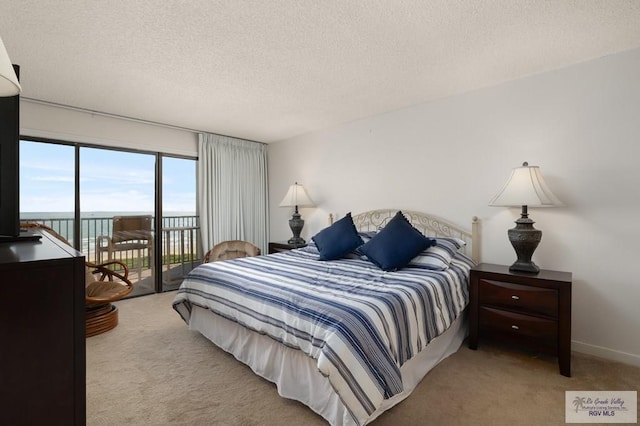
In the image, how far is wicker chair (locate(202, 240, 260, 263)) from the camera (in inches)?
176

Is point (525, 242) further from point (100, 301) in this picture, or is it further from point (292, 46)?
point (100, 301)

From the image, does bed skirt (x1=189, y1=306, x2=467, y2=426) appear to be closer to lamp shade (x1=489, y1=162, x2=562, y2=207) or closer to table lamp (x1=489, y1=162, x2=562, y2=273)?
table lamp (x1=489, y1=162, x2=562, y2=273)

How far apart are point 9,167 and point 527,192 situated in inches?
130

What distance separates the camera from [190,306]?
304cm

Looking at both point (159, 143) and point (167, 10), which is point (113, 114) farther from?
point (167, 10)

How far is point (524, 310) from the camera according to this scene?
8.00 ft

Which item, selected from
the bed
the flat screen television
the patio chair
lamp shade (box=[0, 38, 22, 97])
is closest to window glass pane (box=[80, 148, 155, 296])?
the patio chair

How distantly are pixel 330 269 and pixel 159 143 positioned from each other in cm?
324

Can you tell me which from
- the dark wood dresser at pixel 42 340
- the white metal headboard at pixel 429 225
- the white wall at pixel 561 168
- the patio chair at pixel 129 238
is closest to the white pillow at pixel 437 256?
the white metal headboard at pixel 429 225

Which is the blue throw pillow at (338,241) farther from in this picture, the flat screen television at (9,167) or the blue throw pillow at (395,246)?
the flat screen television at (9,167)

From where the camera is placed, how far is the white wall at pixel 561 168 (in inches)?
96.4

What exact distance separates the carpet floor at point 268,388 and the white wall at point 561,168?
1.86ft

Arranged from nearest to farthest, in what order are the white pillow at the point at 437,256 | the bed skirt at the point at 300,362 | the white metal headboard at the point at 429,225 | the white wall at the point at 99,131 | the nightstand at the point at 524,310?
the bed skirt at the point at 300,362 < the nightstand at the point at 524,310 < the white pillow at the point at 437,256 < the white metal headboard at the point at 429,225 < the white wall at the point at 99,131

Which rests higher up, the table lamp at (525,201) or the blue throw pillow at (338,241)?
the table lamp at (525,201)
